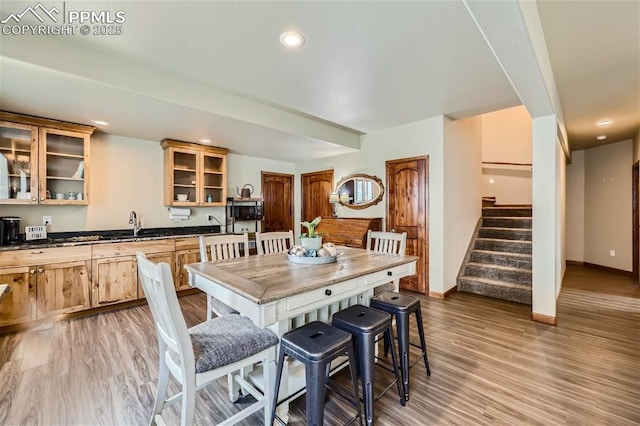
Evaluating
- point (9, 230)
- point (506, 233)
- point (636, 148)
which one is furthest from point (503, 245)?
point (9, 230)

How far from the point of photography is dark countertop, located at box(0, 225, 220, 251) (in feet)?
10.1

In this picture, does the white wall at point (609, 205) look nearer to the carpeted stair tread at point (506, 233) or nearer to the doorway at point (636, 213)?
the doorway at point (636, 213)

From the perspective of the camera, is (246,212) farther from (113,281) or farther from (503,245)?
(503,245)

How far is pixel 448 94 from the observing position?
10.5 ft

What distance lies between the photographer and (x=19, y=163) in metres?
3.21

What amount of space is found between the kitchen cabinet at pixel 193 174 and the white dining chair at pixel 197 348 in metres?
3.22

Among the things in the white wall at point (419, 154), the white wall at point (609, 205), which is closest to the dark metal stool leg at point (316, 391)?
the white wall at point (419, 154)

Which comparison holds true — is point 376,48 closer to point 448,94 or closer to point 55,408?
point 448,94

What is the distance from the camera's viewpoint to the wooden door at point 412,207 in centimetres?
419

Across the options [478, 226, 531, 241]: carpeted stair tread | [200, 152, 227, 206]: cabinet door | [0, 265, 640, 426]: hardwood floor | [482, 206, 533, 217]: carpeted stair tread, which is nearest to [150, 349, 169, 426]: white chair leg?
[0, 265, 640, 426]: hardwood floor

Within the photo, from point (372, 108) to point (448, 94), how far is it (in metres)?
0.91

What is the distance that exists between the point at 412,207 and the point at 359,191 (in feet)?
3.67

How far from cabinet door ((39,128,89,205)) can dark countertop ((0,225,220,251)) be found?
0.48 m

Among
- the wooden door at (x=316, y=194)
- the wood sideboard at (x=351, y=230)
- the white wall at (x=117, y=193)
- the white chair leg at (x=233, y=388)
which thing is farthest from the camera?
the wooden door at (x=316, y=194)
